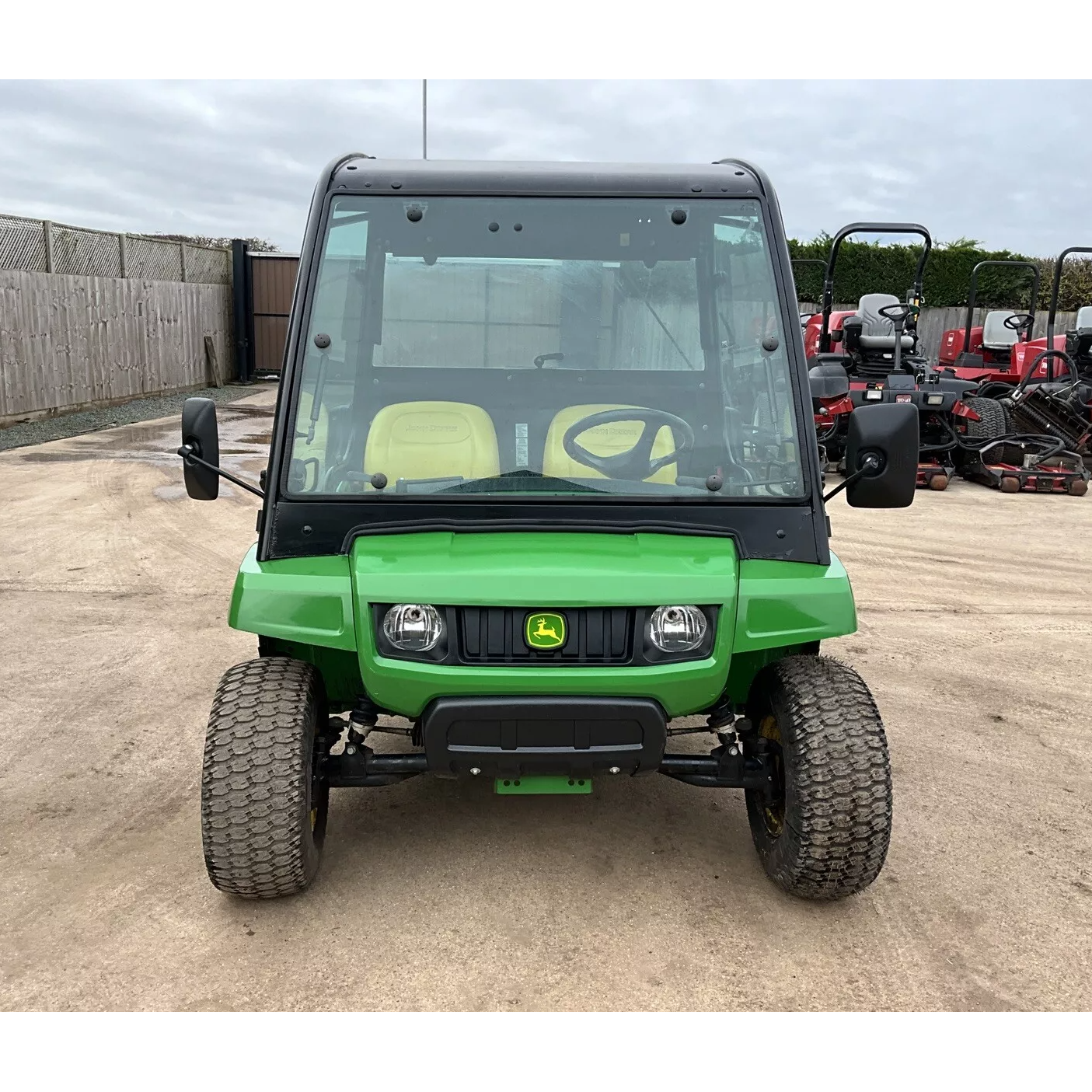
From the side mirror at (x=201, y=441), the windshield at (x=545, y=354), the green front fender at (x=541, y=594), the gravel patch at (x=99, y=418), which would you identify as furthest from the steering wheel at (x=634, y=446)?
the gravel patch at (x=99, y=418)

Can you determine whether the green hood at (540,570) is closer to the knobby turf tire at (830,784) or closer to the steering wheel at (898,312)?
the knobby turf tire at (830,784)

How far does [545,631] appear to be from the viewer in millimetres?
2777

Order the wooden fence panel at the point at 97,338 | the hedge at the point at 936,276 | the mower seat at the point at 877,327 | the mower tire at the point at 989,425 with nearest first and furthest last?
the mower tire at the point at 989,425, the mower seat at the point at 877,327, the wooden fence panel at the point at 97,338, the hedge at the point at 936,276

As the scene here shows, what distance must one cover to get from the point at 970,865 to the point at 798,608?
118 cm

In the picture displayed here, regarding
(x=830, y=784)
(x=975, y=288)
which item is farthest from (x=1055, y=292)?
(x=830, y=784)

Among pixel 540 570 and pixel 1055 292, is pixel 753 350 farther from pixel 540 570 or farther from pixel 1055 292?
pixel 1055 292

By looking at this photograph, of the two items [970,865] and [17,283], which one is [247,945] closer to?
[970,865]

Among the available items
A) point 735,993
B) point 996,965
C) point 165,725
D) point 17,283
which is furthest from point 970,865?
point 17,283

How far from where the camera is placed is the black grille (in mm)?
2783

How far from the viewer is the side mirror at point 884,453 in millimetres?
3084

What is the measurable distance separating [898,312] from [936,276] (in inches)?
583

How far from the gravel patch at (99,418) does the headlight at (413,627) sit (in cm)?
972

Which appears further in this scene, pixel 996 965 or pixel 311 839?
pixel 311 839

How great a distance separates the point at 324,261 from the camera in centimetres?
319
